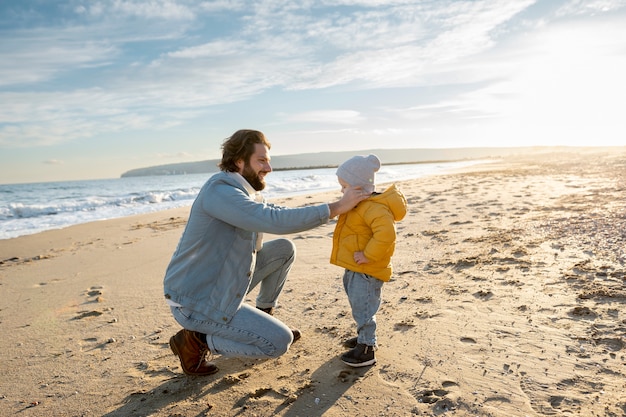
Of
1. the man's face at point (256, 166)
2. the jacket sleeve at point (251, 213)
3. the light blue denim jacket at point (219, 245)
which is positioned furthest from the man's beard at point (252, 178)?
the jacket sleeve at point (251, 213)

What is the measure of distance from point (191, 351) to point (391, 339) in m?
1.40

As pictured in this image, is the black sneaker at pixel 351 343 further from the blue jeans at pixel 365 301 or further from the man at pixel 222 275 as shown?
the man at pixel 222 275

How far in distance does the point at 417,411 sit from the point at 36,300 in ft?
13.7

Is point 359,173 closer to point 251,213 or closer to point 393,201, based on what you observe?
point 393,201

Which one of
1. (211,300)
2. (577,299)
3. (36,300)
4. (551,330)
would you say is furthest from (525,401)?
(36,300)

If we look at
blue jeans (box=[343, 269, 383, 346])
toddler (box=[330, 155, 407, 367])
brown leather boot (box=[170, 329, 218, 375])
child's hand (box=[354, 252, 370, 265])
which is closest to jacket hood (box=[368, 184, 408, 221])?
toddler (box=[330, 155, 407, 367])

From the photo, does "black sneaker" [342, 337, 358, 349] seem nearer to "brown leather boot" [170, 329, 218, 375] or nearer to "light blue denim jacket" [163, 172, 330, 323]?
"light blue denim jacket" [163, 172, 330, 323]

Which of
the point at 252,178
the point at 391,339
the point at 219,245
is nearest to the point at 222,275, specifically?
the point at 219,245

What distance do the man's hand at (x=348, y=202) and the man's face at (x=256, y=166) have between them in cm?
57

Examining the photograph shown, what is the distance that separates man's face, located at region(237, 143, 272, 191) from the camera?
9.57 feet

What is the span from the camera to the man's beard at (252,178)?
9.64 ft

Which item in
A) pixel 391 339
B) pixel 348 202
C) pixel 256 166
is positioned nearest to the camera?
pixel 348 202

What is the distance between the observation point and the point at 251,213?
2584 mm

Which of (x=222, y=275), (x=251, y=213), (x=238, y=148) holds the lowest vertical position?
(x=222, y=275)
